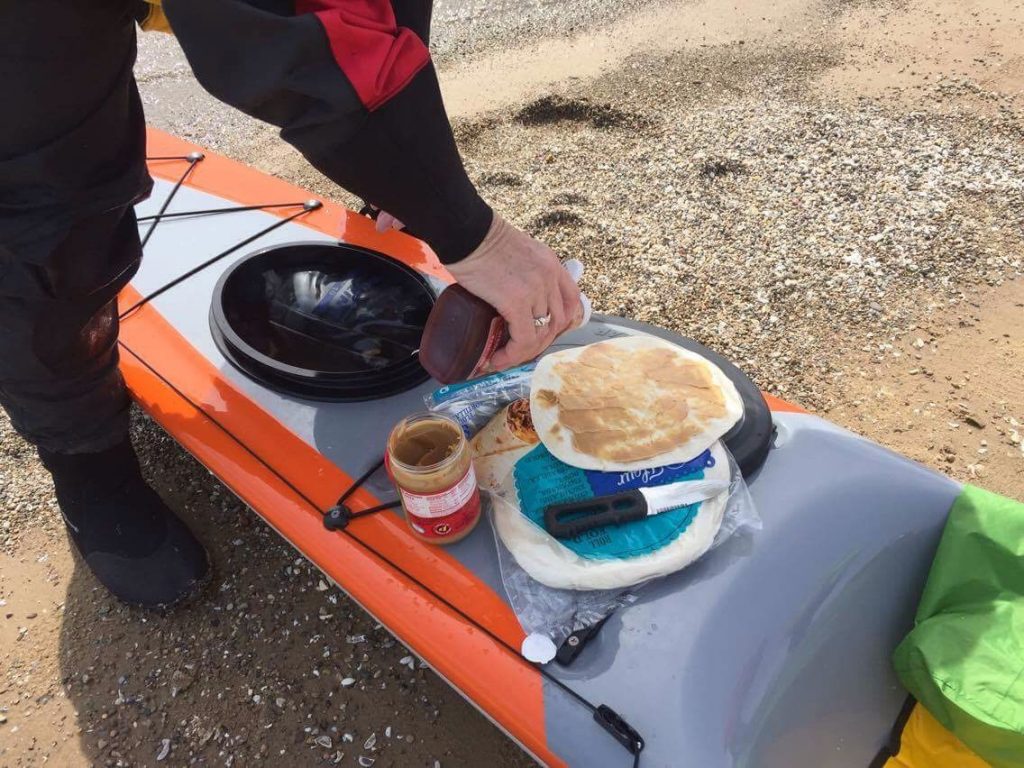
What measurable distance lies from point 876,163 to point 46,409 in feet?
9.16

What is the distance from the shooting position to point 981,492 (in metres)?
1.37

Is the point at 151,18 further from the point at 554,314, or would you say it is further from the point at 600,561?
the point at 600,561

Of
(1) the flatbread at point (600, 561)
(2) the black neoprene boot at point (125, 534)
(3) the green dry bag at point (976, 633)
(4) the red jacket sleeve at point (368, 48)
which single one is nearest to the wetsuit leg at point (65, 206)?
(2) the black neoprene boot at point (125, 534)

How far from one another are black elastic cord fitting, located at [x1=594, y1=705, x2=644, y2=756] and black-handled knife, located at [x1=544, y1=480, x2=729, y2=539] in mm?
274

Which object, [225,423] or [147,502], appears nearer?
[225,423]

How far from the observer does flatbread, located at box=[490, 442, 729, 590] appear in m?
1.22

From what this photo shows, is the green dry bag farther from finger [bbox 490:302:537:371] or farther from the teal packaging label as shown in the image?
finger [bbox 490:302:537:371]

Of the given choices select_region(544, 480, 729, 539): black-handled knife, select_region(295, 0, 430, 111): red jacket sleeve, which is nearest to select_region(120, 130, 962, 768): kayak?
select_region(544, 480, 729, 539): black-handled knife

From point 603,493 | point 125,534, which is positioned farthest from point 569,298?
point 125,534

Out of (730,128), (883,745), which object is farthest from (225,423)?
(730,128)

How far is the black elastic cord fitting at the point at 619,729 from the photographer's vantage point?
1107 millimetres

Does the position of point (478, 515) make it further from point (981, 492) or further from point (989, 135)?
point (989, 135)

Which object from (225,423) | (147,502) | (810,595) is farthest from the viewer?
(147,502)

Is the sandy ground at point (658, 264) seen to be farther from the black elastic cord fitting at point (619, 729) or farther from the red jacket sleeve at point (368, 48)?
the red jacket sleeve at point (368, 48)
